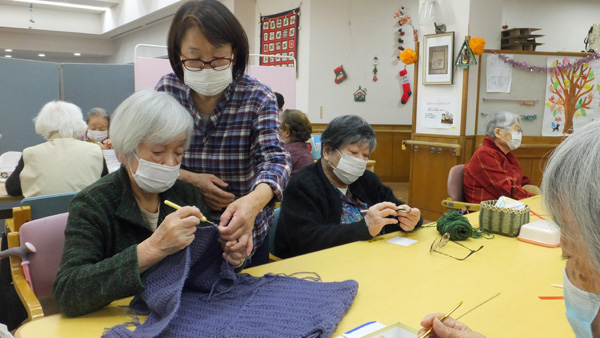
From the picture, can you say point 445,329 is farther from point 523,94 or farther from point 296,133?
point 523,94

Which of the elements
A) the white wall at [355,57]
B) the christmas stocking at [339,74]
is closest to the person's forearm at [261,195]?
the white wall at [355,57]

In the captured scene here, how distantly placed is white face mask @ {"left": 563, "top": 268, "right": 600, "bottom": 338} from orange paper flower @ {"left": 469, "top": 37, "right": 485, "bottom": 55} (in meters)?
4.56

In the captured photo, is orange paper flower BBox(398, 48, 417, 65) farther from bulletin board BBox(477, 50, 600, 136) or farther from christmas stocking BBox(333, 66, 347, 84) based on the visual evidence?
christmas stocking BBox(333, 66, 347, 84)

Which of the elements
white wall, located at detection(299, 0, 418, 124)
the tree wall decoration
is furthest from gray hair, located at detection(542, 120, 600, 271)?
white wall, located at detection(299, 0, 418, 124)

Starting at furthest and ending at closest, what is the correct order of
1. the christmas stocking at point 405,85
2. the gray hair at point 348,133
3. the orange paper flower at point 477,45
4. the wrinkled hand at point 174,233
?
the christmas stocking at point 405,85 < the orange paper flower at point 477,45 < the gray hair at point 348,133 < the wrinkled hand at point 174,233

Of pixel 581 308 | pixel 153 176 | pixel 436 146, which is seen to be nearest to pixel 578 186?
pixel 581 308

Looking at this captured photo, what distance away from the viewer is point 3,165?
394 cm

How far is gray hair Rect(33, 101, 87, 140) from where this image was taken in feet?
9.86

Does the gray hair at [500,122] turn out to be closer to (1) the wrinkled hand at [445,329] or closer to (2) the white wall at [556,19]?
(1) the wrinkled hand at [445,329]

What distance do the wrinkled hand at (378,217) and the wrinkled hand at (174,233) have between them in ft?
3.07

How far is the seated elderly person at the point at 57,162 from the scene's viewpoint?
116 inches

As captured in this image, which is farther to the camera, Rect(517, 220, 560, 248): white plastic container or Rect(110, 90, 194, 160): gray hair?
Rect(517, 220, 560, 248): white plastic container

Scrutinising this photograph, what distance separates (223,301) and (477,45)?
4.56 meters

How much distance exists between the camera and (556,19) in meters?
8.32
